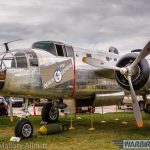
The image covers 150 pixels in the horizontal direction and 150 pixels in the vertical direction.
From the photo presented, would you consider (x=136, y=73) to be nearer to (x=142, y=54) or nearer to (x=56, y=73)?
(x=142, y=54)

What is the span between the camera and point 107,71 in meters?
13.8

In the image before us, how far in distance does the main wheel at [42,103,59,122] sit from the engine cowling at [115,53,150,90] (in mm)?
5231

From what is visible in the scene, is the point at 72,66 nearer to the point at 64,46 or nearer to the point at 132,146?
the point at 64,46

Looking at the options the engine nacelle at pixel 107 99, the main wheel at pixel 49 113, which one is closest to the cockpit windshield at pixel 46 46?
the engine nacelle at pixel 107 99

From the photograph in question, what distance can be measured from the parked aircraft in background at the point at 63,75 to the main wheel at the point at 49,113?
229 cm

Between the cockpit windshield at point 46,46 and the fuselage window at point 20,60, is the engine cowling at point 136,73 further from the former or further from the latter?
the fuselage window at point 20,60

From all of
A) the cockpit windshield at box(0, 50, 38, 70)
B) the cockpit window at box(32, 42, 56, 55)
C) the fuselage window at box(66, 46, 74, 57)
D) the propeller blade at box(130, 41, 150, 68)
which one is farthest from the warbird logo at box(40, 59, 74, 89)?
the propeller blade at box(130, 41, 150, 68)

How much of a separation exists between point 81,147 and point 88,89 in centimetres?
431

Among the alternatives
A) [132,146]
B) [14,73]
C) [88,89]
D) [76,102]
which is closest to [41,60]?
[14,73]

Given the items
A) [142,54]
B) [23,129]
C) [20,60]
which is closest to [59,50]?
[20,60]

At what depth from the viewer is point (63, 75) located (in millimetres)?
12555

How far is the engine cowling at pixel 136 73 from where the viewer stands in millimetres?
11781

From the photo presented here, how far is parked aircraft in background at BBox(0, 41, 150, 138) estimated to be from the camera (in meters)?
11.4

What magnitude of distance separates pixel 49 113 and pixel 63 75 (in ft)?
15.0
